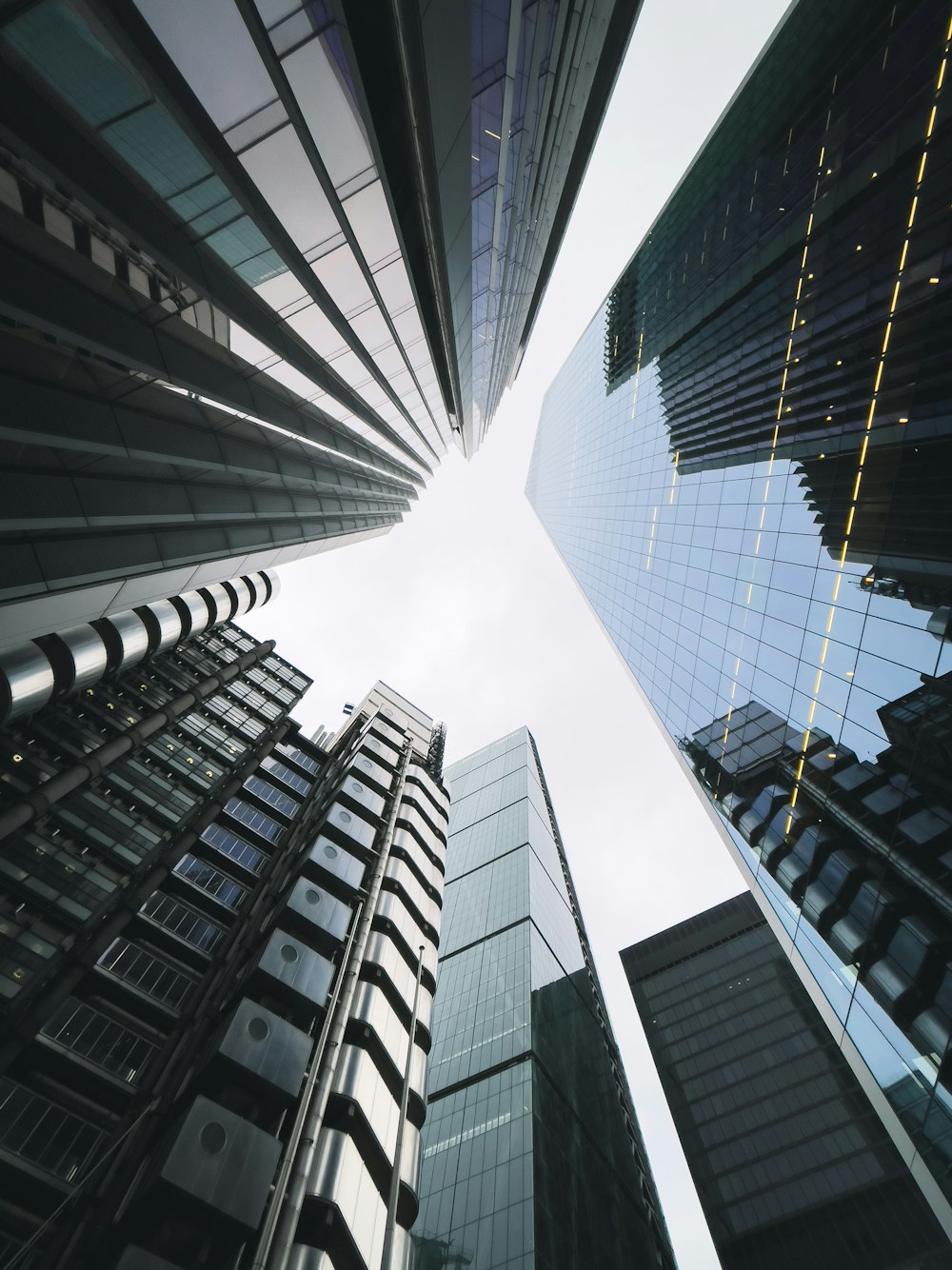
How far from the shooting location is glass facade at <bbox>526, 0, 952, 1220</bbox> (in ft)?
58.2

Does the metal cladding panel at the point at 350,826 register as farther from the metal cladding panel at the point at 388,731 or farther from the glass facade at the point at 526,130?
the glass facade at the point at 526,130

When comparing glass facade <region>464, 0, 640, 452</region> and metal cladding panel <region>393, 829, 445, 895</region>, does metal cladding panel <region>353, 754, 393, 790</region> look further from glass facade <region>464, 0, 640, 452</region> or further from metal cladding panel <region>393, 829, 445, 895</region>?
glass facade <region>464, 0, 640, 452</region>

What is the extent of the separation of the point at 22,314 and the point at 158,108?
10.9 ft

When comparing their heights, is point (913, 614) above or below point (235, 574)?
below

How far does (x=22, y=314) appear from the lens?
8273 mm

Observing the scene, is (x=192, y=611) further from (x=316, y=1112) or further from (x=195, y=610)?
(x=316, y=1112)

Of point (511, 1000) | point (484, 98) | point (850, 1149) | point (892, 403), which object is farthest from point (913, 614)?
point (850, 1149)

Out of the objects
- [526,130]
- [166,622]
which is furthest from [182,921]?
[526,130]

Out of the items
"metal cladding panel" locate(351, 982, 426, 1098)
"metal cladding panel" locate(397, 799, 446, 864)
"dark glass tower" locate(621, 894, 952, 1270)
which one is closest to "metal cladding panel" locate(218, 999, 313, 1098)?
"metal cladding panel" locate(351, 982, 426, 1098)

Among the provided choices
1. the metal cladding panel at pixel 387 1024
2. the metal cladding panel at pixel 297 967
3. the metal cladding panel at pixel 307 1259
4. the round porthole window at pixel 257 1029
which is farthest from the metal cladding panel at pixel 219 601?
the metal cladding panel at pixel 307 1259

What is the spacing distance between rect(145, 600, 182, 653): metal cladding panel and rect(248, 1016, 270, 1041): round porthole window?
24.8m

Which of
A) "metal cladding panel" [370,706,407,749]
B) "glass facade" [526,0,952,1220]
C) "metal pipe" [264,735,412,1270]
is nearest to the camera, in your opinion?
"metal pipe" [264,735,412,1270]

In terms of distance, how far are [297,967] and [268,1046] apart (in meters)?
3.60

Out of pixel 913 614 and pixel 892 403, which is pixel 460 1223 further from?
pixel 892 403
